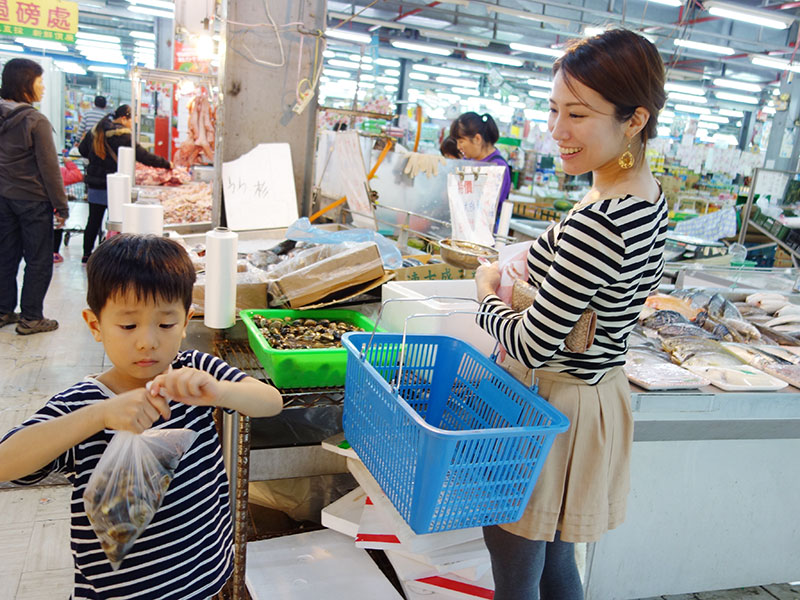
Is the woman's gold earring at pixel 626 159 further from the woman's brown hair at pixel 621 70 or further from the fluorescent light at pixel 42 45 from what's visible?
the fluorescent light at pixel 42 45

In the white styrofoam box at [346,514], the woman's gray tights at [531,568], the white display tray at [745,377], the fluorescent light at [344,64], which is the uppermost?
the fluorescent light at [344,64]

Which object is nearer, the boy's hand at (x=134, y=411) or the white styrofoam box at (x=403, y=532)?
the boy's hand at (x=134, y=411)

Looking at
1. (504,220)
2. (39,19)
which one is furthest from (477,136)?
(39,19)

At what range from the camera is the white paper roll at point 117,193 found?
3.28 metres

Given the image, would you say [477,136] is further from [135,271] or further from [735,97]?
[735,97]

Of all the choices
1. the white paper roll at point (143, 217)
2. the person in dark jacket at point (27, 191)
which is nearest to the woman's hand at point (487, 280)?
the white paper roll at point (143, 217)

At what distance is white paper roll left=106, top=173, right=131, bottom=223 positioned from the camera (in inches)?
129

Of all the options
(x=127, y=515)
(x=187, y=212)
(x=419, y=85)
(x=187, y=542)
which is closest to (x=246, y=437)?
(x=187, y=542)

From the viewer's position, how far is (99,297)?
1.23m

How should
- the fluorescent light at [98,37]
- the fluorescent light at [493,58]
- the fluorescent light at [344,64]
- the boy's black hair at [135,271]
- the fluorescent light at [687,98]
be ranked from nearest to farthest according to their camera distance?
the boy's black hair at [135,271] → the fluorescent light at [493,58] → the fluorescent light at [687,98] → the fluorescent light at [344,64] → the fluorescent light at [98,37]

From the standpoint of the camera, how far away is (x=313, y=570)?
2084 millimetres

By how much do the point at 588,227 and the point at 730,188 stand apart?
40.4 feet

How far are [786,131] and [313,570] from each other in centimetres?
1175

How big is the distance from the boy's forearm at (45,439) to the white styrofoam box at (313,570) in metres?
1.05
